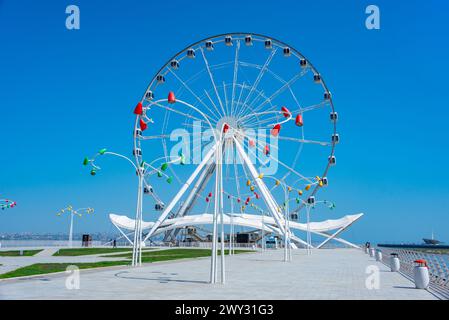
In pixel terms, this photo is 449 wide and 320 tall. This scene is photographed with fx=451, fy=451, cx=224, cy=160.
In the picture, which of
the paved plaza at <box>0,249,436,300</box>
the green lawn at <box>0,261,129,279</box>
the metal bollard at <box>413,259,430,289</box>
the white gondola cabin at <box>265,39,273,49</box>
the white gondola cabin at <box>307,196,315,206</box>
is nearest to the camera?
the paved plaza at <box>0,249,436,300</box>

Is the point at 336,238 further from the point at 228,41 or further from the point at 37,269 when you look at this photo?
the point at 37,269

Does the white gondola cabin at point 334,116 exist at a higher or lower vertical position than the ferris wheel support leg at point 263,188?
higher

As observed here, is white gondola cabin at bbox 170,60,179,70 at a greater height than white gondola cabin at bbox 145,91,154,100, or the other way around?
white gondola cabin at bbox 170,60,179,70

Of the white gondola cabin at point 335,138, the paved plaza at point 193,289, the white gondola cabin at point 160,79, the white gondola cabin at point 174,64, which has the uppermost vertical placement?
the white gondola cabin at point 174,64

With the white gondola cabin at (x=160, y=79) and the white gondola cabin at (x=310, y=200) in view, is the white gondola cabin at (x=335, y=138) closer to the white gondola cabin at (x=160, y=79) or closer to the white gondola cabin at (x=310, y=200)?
the white gondola cabin at (x=310, y=200)

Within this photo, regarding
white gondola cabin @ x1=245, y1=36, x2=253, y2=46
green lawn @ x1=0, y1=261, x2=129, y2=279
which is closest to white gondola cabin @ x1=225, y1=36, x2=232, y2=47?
white gondola cabin @ x1=245, y1=36, x2=253, y2=46

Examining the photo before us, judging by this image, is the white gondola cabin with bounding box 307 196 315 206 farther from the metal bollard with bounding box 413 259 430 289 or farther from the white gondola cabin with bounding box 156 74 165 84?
the metal bollard with bounding box 413 259 430 289

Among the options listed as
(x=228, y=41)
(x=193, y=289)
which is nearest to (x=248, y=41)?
(x=228, y=41)

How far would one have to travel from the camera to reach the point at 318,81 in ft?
129

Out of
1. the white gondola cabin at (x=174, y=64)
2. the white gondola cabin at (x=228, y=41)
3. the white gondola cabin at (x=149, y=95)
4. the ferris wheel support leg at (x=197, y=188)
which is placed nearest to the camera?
the white gondola cabin at (x=228, y=41)

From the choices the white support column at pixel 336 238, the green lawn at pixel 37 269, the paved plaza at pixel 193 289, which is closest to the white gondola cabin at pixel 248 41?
the green lawn at pixel 37 269
